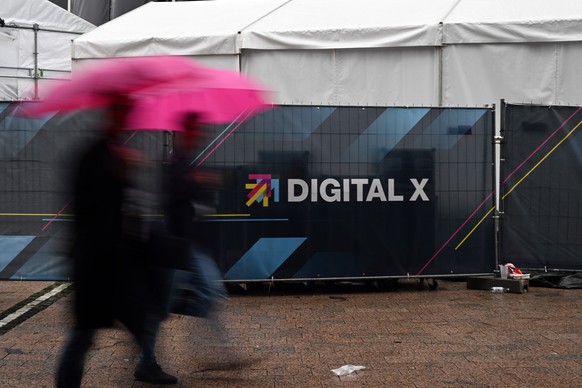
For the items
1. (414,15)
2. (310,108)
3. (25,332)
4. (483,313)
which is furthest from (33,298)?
(414,15)

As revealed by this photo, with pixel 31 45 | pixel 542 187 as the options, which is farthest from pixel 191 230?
pixel 31 45

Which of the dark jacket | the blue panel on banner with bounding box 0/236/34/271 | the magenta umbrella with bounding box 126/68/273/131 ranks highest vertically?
the magenta umbrella with bounding box 126/68/273/131

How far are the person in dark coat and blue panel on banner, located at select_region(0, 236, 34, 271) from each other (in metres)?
5.45

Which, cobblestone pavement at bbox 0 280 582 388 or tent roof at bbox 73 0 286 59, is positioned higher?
tent roof at bbox 73 0 286 59

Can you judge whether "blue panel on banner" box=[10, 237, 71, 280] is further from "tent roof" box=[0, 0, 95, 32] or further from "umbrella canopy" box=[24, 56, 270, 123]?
"tent roof" box=[0, 0, 95, 32]

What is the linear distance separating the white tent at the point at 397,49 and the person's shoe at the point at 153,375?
24.3ft

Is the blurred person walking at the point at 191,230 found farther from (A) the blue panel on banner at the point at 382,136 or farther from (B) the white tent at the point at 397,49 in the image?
(B) the white tent at the point at 397,49

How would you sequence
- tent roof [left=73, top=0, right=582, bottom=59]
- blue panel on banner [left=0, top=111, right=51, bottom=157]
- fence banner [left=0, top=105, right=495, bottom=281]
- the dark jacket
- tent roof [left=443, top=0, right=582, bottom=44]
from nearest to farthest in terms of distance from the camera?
1. the dark jacket
2. fence banner [left=0, top=105, right=495, bottom=281]
3. blue panel on banner [left=0, top=111, right=51, bottom=157]
4. tent roof [left=443, top=0, right=582, bottom=44]
5. tent roof [left=73, top=0, right=582, bottom=59]

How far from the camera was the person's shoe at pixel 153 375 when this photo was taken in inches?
225

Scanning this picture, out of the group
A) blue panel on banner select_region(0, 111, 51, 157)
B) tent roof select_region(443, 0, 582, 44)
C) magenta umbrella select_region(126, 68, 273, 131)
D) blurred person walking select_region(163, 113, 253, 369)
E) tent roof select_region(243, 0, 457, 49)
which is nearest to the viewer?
magenta umbrella select_region(126, 68, 273, 131)

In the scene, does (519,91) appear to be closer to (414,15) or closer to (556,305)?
(414,15)

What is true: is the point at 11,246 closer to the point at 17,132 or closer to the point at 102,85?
the point at 17,132

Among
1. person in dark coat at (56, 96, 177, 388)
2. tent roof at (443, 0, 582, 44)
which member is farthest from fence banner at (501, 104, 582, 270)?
person in dark coat at (56, 96, 177, 388)

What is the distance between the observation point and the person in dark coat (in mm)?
4535
